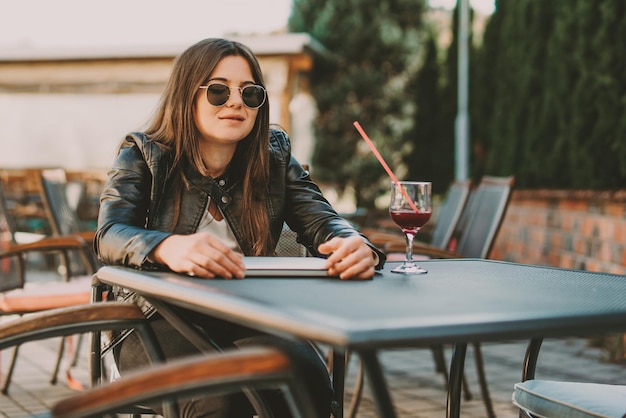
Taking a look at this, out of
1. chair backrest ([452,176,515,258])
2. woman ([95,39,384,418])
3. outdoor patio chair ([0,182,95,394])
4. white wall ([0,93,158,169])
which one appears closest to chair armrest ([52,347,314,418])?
woman ([95,39,384,418])

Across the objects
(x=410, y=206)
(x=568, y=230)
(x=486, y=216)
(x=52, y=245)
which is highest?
(x=410, y=206)

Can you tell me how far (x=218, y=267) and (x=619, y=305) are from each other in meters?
0.83

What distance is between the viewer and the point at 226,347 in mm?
2232

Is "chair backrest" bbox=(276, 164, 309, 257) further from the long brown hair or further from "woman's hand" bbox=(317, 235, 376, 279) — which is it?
"woman's hand" bbox=(317, 235, 376, 279)

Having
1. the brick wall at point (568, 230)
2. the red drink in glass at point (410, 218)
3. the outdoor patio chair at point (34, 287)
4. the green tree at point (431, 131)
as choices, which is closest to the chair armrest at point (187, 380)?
the red drink in glass at point (410, 218)

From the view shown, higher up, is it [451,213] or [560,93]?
[560,93]

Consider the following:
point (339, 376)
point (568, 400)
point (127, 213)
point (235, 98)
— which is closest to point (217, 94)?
point (235, 98)

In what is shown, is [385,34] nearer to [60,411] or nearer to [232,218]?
[232,218]

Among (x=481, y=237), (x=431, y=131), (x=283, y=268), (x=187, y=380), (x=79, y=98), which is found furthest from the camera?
(x=431, y=131)

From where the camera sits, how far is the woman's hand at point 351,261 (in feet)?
6.46

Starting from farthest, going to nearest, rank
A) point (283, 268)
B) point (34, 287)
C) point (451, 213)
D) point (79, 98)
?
point (79, 98), point (451, 213), point (34, 287), point (283, 268)

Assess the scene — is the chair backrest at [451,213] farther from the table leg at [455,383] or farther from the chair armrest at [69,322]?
the chair armrest at [69,322]

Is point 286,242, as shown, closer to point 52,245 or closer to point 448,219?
Answer: point 52,245

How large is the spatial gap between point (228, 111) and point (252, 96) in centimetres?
8
